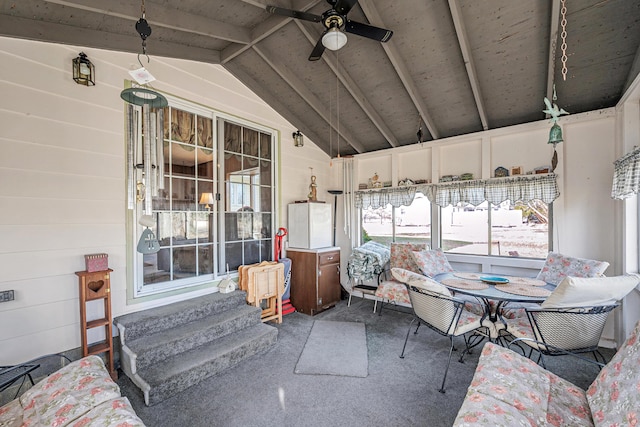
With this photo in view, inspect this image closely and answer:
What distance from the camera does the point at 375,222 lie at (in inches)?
205

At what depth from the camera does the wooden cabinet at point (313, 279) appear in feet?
13.9

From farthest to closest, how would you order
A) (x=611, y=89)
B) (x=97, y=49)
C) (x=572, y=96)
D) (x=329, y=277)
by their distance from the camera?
1. (x=329, y=277)
2. (x=572, y=96)
3. (x=611, y=89)
4. (x=97, y=49)

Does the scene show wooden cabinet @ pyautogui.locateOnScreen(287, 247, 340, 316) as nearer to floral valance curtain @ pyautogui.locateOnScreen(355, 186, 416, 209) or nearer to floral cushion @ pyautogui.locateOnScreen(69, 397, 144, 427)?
floral valance curtain @ pyautogui.locateOnScreen(355, 186, 416, 209)

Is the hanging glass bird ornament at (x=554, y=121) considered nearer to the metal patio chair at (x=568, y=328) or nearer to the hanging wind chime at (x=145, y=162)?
the metal patio chair at (x=568, y=328)

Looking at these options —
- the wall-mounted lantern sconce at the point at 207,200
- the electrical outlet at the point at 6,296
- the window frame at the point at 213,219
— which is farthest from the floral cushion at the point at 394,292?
the electrical outlet at the point at 6,296

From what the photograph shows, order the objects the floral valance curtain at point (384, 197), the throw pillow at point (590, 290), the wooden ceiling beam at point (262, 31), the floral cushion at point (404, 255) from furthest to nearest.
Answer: the floral valance curtain at point (384, 197) < the floral cushion at point (404, 255) < the wooden ceiling beam at point (262, 31) < the throw pillow at point (590, 290)

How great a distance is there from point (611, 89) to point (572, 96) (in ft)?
1.02

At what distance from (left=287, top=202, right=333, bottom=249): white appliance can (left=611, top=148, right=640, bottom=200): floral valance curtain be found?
11.3 feet

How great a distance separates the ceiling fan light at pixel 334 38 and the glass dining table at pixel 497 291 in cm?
254

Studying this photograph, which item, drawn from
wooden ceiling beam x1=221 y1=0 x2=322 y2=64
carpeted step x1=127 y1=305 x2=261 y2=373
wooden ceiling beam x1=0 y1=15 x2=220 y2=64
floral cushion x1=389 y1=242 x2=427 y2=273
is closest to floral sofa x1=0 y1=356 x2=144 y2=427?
carpeted step x1=127 y1=305 x2=261 y2=373

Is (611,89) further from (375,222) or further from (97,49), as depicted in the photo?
(97,49)

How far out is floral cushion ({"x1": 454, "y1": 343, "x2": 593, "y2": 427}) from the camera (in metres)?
1.32

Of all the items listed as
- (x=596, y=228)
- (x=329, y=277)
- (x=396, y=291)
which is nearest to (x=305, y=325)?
(x=329, y=277)

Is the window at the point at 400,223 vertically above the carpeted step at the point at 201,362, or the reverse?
the window at the point at 400,223
